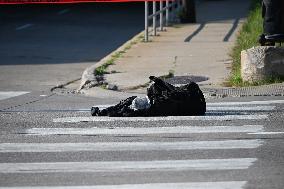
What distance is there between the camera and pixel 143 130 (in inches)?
392

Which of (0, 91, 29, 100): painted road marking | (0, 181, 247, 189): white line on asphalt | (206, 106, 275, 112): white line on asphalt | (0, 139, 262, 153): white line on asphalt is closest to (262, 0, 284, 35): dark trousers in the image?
(206, 106, 275, 112): white line on asphalt

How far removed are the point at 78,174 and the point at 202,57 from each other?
30.7 feet

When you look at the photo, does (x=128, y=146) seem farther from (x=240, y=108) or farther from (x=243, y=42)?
(x=243, y=42)

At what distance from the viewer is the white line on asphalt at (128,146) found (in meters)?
8.91

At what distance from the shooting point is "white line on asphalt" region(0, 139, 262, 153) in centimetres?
891

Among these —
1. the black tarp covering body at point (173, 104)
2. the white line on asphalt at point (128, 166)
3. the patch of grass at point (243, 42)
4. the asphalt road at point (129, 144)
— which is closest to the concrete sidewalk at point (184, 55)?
the patch of grass at point (243, 42)

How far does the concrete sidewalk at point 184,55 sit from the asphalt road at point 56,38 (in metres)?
0.88

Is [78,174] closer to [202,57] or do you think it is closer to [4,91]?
[4,91]

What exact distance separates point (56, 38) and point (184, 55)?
5345 millimetres

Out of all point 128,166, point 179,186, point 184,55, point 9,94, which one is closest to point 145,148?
point 128,166

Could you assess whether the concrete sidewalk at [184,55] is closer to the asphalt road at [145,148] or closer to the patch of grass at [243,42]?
the patch of grass at [243,42]

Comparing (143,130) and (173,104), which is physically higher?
(173,104)

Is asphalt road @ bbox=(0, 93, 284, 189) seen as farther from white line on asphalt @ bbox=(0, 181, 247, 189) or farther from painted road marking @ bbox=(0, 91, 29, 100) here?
painted road marking @ bbox=(0, 91, 29, 100)

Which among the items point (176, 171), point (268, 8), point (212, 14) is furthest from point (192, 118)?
point (212, 14)
